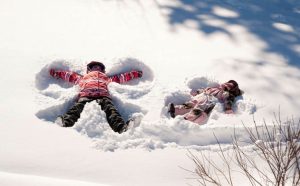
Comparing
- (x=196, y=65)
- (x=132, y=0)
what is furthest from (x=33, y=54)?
(x=132, y=0)

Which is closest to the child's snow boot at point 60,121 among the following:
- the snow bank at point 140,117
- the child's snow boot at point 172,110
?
the snow bank at point 140,117

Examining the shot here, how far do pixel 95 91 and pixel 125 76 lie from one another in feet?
2.30

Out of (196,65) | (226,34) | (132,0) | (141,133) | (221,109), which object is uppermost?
(132,0)

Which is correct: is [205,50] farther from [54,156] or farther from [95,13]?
[54,156]

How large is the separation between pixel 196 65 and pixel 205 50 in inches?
→ 26.2

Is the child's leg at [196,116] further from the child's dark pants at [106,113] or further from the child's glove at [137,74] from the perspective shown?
the child's glove at [137,74]

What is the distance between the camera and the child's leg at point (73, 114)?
4586 millimetres

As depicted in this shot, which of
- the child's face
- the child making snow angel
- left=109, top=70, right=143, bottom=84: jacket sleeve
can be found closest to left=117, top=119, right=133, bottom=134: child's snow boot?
the child making snow angel

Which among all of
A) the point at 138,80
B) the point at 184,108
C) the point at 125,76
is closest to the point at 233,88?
the point at 184,108

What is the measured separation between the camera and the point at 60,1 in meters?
8.02

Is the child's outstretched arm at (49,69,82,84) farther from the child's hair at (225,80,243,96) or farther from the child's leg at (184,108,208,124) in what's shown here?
the child's hair at (225,80,243,96)

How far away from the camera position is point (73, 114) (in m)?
4.72

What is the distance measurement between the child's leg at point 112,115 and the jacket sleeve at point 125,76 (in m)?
0.76

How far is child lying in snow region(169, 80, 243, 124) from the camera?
16.8ft
